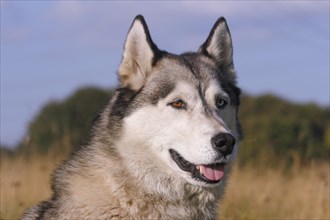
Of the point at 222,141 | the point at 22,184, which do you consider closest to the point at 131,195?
the point at 222,141

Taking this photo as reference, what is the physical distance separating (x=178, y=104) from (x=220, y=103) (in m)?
0.36

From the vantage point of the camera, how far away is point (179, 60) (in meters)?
5.94

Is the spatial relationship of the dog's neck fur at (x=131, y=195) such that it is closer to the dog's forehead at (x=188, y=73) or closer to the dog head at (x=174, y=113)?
the dog head at (x=174, y=113)

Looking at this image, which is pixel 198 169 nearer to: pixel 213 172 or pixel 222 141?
pixel 213 172

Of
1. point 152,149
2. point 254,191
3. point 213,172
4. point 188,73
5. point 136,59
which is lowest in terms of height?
point 254,191

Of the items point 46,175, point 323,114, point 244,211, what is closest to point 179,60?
point 244,211

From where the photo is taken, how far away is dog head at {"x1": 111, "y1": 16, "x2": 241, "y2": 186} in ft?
17.9

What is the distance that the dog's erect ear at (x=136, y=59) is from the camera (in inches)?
230

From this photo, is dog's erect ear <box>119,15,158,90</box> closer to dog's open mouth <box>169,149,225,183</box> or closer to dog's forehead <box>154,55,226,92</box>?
dog's forehead <box>154,55,226,92</box>

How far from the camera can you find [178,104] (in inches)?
223

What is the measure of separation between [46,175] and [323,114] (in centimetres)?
2233

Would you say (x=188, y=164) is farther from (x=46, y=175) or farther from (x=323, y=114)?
(x=323, y=114)

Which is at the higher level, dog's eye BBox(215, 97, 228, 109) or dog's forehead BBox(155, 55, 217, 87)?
dog's forehead BBox(155, 55, 217, 87)

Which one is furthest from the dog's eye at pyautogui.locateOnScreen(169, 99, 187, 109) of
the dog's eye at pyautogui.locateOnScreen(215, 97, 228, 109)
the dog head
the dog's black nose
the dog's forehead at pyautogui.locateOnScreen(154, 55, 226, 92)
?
the dog's black nose
